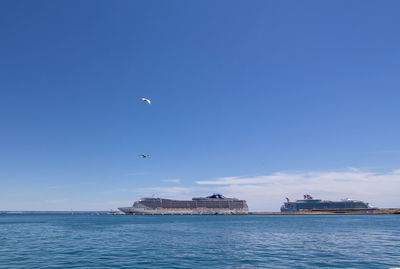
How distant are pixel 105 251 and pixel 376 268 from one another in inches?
1079

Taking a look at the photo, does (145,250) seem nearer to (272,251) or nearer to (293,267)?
(272,251)

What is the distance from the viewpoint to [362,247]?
33.9 metres

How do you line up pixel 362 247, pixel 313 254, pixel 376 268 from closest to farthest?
pixel 376 268 → pixel 313 254 → pixel 362 247

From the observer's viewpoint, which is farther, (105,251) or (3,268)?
(105,251)

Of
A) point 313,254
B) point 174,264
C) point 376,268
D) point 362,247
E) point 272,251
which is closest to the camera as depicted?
point 376,268

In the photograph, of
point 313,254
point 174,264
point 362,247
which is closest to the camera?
point 174,264

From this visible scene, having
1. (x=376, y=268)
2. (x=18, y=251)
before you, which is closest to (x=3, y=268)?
(x=18, y=251)

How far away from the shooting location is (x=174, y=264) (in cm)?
2478

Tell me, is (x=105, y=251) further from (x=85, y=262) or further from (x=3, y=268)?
(x=3, y=268)

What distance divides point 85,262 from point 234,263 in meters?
13.8

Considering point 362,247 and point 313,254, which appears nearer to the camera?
point 313,254

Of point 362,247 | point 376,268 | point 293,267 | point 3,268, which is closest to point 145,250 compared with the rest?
point 3,268

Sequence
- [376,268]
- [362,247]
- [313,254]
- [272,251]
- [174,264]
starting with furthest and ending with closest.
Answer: [362,247] → [272,251] → [313,254] → [174,264] → [376,268]

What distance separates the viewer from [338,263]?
25.0 m
